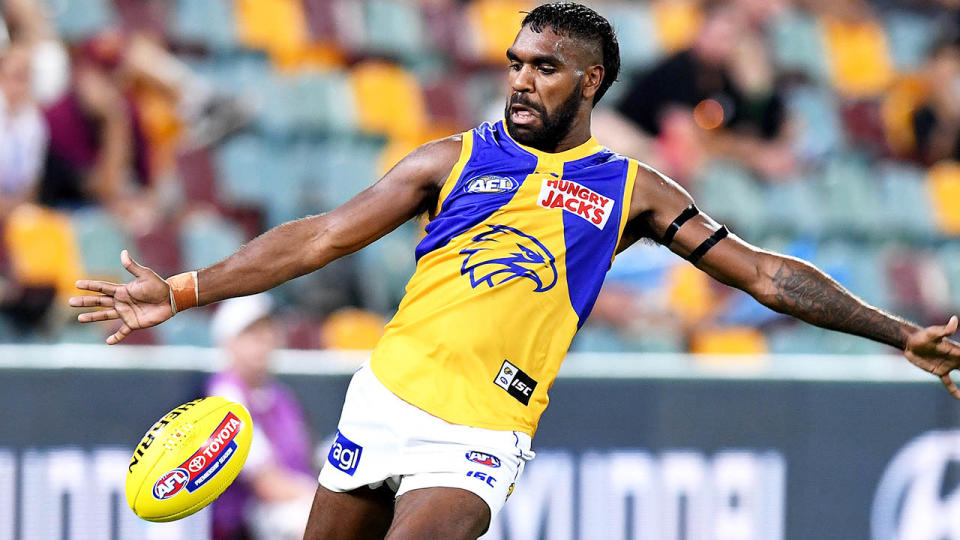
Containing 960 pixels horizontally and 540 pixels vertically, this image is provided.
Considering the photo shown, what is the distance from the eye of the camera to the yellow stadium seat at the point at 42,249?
8.29 m

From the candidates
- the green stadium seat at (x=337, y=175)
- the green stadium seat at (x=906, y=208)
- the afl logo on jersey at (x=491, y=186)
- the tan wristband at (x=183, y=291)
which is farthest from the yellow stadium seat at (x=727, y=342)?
the tan wristband at (x=183, y=291)

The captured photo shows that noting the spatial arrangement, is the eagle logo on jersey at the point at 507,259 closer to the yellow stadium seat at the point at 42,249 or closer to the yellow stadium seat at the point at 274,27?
the yellow stadium seat at the point at 42,249

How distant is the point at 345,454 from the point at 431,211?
0.82 metres

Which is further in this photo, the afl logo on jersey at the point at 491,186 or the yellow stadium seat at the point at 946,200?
the yellow stadium seat at the point at 946,200

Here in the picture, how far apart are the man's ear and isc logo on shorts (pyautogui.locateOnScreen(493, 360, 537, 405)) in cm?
89

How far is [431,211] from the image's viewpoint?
464cm

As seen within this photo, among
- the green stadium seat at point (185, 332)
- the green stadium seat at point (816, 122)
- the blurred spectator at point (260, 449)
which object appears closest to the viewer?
the blurred spectator at point (260, 449)

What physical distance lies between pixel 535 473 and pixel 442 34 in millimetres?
5297

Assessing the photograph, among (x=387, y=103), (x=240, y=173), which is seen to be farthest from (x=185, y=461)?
(x=387, y=103)

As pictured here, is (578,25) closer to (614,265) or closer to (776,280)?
(776,280)

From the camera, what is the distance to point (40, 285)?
26.5ft

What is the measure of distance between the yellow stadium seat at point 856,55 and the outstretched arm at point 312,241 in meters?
9.61

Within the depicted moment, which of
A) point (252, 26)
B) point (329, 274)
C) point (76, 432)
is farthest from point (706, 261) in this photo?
point (252, 26)

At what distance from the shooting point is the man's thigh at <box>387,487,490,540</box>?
412cm
